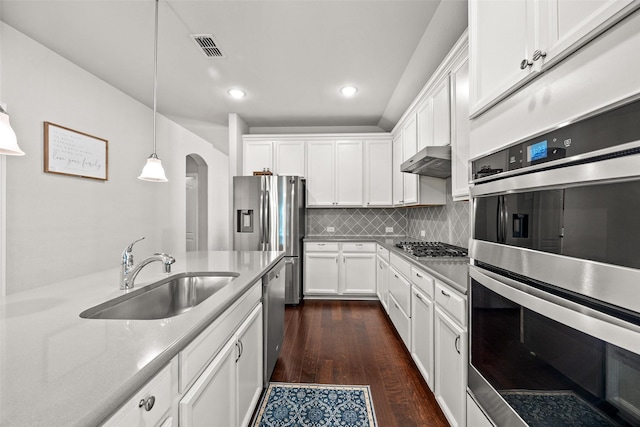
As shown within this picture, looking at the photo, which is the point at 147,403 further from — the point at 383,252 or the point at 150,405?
the point at 383,252

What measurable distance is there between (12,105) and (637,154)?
361 centimetres

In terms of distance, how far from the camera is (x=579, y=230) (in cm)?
68

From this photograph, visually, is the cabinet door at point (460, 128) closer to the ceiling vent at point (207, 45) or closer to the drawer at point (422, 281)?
the drawer at point (422, 281)

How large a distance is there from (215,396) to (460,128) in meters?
2.14

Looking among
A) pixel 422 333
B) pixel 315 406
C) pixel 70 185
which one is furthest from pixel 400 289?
pixel 70 185

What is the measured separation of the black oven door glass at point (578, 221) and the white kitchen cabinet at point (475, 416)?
27.3 inches

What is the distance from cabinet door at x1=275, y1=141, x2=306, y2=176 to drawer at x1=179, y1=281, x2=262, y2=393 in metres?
2.99

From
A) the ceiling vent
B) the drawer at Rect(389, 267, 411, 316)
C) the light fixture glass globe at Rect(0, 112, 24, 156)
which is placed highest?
the ceiling vent

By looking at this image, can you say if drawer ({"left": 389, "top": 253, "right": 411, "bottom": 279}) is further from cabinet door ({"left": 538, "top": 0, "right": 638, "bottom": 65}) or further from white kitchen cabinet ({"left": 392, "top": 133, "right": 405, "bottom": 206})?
cabinet door ({"left": 538, "top": 0, "right": 638, "bottom": 65})

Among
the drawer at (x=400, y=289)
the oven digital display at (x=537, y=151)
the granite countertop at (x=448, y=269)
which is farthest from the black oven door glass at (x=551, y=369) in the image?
the drawer at (x=400, y=289)

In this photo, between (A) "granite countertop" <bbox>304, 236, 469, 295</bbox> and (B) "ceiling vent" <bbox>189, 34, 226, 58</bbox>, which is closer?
(A) "granite countertop" <bbox>304, 236, 469, 295</bbox>

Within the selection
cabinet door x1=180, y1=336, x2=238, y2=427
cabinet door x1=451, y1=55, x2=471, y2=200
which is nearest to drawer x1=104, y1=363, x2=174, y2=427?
cabinet door x1=180, y1=336, x2=238, y2=427

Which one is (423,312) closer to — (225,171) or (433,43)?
(433,43)

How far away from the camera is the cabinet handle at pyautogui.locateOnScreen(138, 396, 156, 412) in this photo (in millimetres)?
662
